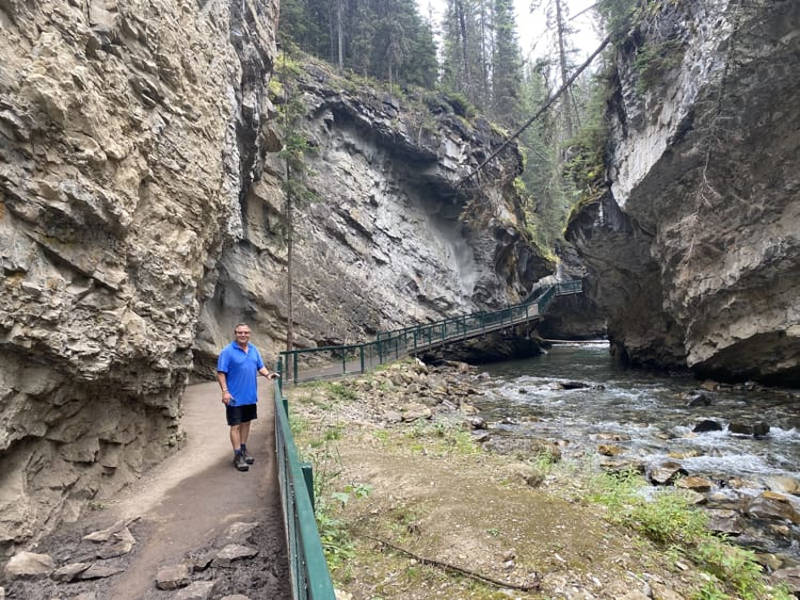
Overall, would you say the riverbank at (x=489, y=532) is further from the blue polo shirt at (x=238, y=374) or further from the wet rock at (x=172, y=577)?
the blue polo shirt at (x=238, y=374)

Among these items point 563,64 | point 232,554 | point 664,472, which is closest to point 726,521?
point 664,472

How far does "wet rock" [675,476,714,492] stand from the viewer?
6695mm

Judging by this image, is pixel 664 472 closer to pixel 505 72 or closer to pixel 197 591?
pixel 197 591

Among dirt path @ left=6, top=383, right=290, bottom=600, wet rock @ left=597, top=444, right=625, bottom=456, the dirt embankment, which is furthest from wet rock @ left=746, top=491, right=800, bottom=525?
dirt path @ left=6, top=383, right=290, bottom=600

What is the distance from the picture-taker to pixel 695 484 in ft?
22.2

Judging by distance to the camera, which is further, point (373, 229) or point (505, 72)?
point (505, 72)

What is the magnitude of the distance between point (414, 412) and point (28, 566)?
29.5 ft

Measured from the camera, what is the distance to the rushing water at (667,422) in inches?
292

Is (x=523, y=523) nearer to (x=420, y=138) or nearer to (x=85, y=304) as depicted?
(x=85, y=304)

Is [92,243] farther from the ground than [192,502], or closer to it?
farther from the ground

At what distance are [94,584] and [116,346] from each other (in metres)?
2.32

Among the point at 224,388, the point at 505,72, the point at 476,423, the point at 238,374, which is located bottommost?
the point at 476,423

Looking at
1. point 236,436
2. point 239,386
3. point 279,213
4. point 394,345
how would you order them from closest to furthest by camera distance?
point 239,386, point 236,436, point 279,213, point 394,345

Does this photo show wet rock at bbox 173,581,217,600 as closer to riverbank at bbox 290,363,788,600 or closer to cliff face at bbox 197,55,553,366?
riverbank at bbox 290,363,788,600
